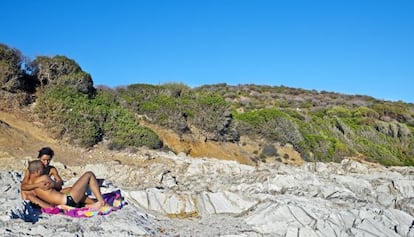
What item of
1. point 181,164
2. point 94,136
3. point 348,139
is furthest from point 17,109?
point 348,139

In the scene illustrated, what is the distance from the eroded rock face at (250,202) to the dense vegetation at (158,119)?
11.5ft

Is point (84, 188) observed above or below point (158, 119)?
below

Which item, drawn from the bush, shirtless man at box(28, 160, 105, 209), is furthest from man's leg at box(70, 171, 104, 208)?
the bush

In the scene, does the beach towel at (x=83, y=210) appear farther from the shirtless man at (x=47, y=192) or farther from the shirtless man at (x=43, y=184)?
the shirtless man at (x=43, y=184)

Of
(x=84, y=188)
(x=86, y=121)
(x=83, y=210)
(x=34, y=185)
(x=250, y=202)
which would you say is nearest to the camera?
(x=34, y=185)

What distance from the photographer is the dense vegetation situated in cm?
1641

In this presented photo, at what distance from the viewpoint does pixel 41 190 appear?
7.64m

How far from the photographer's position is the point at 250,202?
9828mm

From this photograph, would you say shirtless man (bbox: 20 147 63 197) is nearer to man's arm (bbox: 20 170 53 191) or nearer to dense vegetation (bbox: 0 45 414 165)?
man's arm (bbox: 20 170 53 191)

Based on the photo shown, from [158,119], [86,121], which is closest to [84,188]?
[86,121]

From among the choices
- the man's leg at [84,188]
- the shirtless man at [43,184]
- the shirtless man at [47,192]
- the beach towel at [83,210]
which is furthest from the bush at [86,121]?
the shirtless man at [47,192]

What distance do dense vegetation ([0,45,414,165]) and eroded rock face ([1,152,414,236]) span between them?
349 centimetres

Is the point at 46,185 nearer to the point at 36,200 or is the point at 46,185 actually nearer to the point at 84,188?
the point at 36,200

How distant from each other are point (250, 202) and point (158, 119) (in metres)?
10.7
